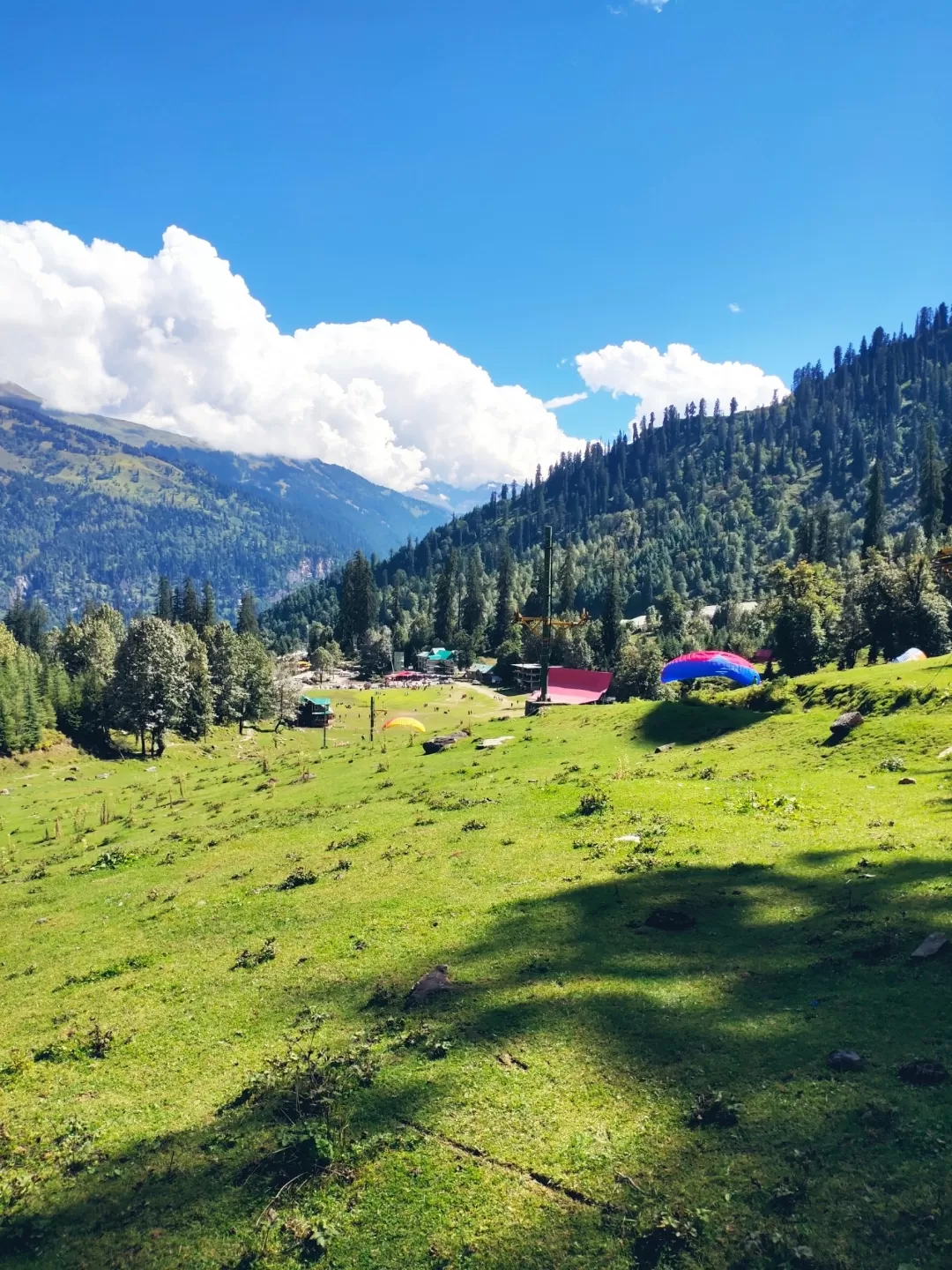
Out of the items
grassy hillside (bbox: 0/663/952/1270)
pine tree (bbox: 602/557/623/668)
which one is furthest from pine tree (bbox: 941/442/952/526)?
grassy hillside (bbox: 0/663/952/1270)

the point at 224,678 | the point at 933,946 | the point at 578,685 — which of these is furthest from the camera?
the point at 224,678

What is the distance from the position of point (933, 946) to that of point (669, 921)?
575 cm

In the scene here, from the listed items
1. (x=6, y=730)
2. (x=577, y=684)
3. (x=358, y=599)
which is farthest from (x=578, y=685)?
(x=358, y=599)

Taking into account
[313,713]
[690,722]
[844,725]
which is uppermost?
[844,725]

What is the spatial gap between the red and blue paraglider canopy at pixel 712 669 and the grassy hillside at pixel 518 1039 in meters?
22.3

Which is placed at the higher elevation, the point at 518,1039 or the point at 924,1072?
the point at 924,1072

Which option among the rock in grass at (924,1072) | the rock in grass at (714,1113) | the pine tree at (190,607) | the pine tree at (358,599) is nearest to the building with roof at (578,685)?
the rock in grass at (924,1072)

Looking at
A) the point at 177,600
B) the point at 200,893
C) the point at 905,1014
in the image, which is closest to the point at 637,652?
the point at 200,893

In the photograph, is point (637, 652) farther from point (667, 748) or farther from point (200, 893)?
point (200, 893)

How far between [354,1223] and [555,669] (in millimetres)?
98778

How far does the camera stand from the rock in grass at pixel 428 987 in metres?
15.7

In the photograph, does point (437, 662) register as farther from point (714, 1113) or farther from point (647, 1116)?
point (714, 1113)

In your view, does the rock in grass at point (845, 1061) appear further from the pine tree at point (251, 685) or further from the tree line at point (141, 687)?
the pine tree at point (251, 685)

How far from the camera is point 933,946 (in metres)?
13.9
